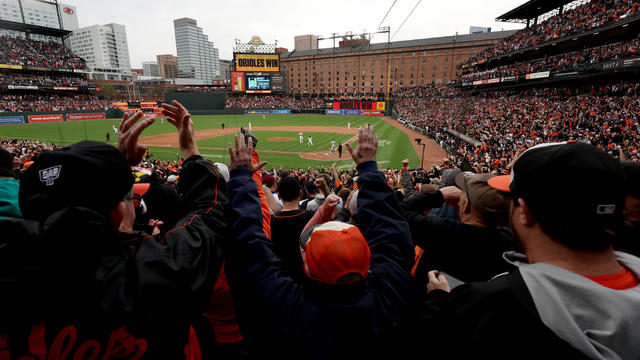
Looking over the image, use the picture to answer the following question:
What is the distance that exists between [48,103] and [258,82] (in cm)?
4371

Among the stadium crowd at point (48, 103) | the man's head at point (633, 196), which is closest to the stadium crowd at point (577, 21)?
the man's head at point (633, 196)

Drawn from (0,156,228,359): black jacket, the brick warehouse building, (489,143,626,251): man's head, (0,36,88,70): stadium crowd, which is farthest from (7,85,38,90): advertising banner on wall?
(489,143,626,251): man's head

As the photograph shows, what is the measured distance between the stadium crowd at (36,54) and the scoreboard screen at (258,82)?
40.1m

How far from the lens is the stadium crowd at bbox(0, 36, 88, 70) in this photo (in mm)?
58584

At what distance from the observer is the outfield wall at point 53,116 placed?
45.5 meters

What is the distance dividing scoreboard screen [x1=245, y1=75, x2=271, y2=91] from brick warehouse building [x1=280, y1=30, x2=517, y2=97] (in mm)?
22963

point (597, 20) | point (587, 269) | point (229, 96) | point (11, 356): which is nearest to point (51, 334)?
point (11, 356)

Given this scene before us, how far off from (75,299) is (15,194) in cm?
183

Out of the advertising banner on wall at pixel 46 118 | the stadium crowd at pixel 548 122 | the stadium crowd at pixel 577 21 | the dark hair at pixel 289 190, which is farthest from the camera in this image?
the advertising banner on wall at pixel 46 118

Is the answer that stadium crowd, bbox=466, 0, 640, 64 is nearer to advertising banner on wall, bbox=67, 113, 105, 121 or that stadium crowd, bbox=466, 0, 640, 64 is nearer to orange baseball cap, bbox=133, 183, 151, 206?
orange baseball cap, bbox=133, 183, 151, 206

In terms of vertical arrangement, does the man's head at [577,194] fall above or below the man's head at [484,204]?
above

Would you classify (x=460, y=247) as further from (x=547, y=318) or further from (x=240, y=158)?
(x=240, y=158)

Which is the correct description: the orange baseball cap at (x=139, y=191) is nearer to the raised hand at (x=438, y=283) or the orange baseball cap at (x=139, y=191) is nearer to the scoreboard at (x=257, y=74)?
the raised hand at (x=438, y=283)

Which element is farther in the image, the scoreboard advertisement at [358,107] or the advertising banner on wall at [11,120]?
the scoreboard advertisement at [358,107]
